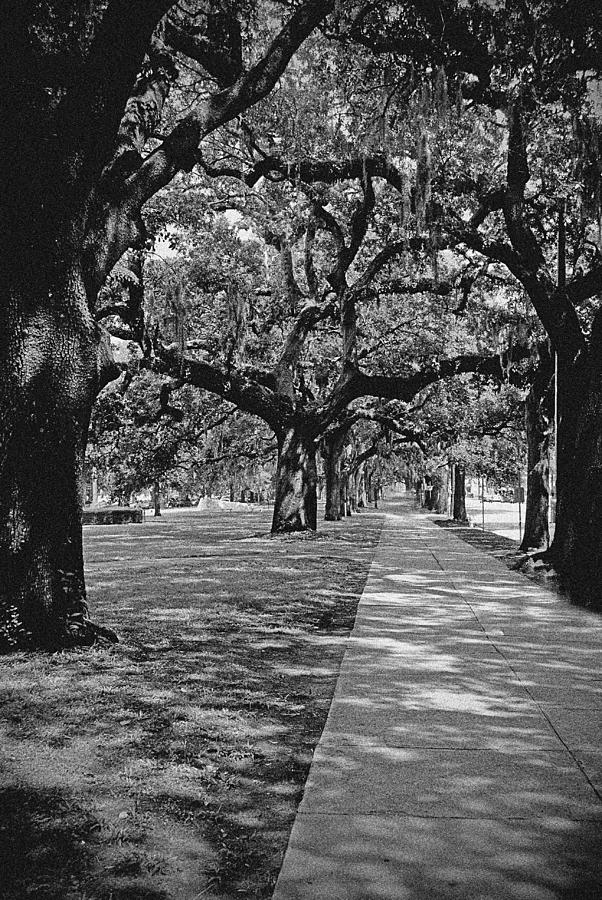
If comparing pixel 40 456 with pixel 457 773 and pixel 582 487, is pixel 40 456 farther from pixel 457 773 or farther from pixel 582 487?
pixel 582 487

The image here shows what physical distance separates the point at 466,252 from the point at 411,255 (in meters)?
2.02

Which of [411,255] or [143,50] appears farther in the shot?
[411,255]

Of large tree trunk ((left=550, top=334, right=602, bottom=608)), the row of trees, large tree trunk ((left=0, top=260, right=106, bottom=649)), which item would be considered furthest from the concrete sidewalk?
the row of trees

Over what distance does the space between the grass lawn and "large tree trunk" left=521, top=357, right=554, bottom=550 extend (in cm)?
995

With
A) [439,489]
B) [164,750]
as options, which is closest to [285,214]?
[164,750]

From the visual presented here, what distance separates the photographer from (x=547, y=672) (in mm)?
6043

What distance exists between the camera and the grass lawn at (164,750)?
294 cm

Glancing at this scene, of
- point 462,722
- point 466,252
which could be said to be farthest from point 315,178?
point 462,722

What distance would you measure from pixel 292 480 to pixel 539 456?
7.95 metres

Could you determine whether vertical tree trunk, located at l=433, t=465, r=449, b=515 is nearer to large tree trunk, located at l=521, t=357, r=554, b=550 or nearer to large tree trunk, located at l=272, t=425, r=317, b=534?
large tree trunk, located at l=272, t=425, r=317, b=534

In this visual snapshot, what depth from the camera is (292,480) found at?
76.0 feet

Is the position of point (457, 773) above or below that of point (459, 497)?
below

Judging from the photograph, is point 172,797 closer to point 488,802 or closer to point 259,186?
point 488,802

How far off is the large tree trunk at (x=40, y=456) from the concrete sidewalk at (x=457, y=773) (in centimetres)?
265
